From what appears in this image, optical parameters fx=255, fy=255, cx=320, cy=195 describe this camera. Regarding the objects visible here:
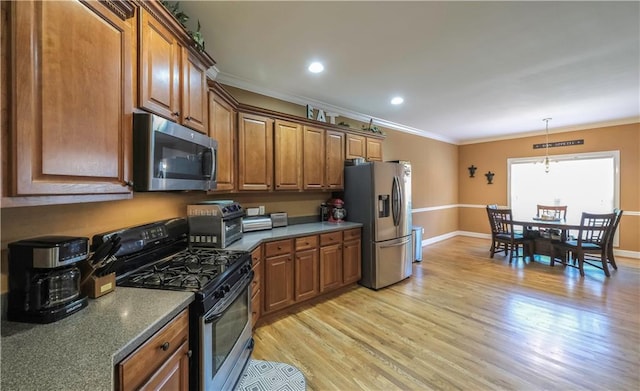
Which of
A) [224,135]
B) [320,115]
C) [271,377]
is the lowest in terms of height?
[271,377]

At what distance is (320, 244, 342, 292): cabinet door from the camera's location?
10.5 ft

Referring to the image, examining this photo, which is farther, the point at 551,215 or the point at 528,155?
the point at 528,155

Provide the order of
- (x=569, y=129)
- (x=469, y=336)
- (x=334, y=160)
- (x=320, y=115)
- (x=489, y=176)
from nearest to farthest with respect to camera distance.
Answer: (x=469, y=336) → (x=334, y=160) → (x=320, y=115) → (x=569, y=129) → (x=489, y=176)

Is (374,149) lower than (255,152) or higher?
higher

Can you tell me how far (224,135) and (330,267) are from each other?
2.01m

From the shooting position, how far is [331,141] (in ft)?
12.3

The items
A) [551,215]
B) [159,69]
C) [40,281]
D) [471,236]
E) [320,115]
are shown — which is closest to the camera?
[40,281]

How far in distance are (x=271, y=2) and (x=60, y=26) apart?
1.33 m

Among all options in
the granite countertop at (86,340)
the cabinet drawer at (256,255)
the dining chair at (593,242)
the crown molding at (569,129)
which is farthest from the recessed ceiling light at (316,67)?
the crown molding at (569,129)

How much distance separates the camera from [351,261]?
3.54 metres

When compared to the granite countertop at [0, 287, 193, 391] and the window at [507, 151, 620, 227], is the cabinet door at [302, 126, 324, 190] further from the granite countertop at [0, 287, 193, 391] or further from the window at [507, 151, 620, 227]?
the window at [507, 151, 620, 227]

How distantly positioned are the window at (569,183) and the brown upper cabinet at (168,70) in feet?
23.3

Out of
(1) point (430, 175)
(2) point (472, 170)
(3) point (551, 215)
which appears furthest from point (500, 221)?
(2) point (472, 170)

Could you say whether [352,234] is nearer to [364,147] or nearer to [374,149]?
[364,147]
